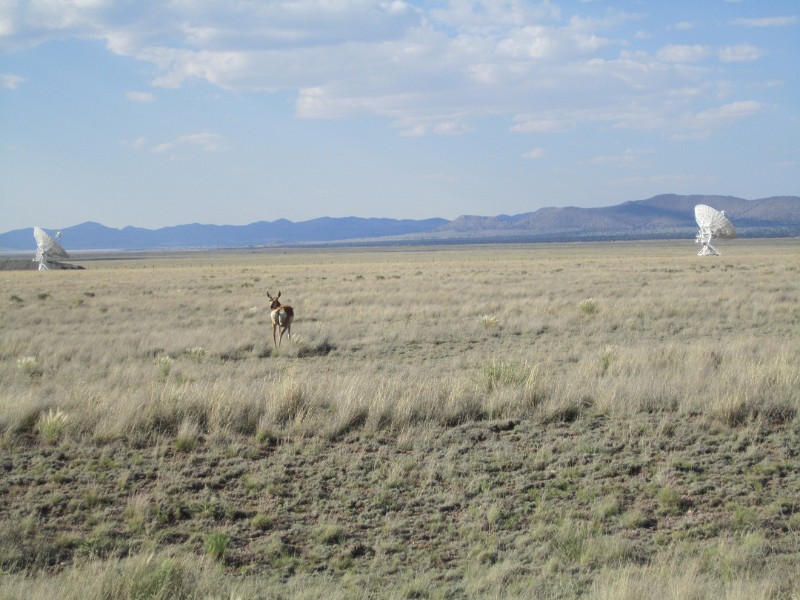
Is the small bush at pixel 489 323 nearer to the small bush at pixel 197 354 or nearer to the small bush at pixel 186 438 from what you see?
the small bush at pixel 197 354

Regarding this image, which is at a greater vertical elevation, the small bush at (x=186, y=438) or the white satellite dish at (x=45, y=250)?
the white satellite dish at (x=45, y=250)

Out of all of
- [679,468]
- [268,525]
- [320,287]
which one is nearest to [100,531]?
[268,525]

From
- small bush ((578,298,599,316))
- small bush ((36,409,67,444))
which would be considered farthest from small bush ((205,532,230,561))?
small bush ((578,298,599,316))

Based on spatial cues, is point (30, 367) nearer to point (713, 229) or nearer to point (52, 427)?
point (52, 427)

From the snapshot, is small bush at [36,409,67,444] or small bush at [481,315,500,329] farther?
small bush at [481,315,500,329]

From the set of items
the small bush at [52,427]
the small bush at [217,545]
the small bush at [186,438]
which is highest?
the small bush at [52,427]

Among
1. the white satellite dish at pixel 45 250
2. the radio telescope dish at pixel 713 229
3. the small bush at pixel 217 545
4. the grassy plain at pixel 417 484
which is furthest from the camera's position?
the white satellite dish at pixel 45 250

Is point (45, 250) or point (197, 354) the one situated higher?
point (45, 250)

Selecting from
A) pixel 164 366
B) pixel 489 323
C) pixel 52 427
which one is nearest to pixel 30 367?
pixel 164 366

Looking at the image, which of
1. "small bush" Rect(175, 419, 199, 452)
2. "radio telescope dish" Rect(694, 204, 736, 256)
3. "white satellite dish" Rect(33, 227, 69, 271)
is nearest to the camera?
"small bush" Rect(175, 419, 199, 452)

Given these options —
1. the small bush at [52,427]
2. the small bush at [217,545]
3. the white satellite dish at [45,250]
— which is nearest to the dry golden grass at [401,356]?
the small bush at [52,427]

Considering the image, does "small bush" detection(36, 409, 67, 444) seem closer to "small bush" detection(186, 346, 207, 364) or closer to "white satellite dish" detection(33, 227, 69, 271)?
"small bush" detection(186, 346, 207, 364)

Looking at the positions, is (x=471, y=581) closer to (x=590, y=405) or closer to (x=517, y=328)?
(x=590, y=405)

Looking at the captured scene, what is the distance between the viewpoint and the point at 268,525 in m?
5.89
